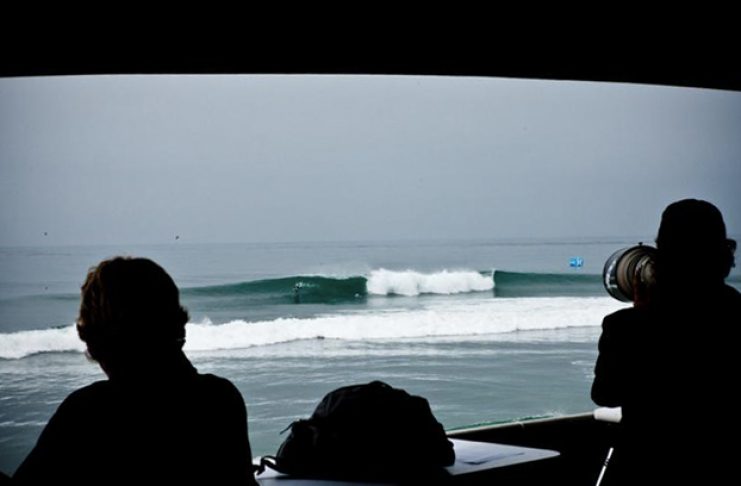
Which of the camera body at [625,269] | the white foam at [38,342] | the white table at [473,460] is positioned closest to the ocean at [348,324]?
the white foam at [38,342]

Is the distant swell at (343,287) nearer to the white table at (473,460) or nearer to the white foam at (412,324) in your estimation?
the white foam at (412,324)

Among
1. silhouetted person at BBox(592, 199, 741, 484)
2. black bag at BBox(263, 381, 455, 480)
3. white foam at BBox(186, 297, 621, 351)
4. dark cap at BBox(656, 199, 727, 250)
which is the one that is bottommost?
white foam at BBox(186, 297, 621, 351)

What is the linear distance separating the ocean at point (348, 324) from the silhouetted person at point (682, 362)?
696cm

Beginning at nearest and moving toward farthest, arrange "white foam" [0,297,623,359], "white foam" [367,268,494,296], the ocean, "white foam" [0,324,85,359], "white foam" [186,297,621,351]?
1. the ocean
2. "white foam" [0,324,85,359]
3. "white foam" [0,297,623,359]
4. "white foam" [186,297,621,351]
5. "white foam" [367,268,494,296]

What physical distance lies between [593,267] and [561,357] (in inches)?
326

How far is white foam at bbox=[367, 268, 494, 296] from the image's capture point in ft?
62.5

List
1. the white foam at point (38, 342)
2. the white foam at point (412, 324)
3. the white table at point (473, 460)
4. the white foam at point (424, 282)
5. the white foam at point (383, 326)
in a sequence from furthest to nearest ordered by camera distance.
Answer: the white foam at point (424, 282), the white foam at point (412, 324), the white foam at point (383, 326), the white foam at point (38, 342), the white table at point (473, 460)

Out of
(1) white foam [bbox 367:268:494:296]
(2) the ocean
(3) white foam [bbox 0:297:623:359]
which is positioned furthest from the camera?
(1) white foam [bbox 367:268:494:296]

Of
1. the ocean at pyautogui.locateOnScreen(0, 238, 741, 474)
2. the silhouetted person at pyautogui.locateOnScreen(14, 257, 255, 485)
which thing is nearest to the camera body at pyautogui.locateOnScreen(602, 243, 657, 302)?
the silhouetted person at pyautogui.locateOnScreen(14, 257, 255, 485)

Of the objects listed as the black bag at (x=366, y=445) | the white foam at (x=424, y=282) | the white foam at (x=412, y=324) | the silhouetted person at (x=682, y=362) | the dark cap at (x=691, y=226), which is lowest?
the white foam at (x=412, y=324)

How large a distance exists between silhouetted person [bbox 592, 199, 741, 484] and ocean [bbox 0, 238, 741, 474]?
22.8ft

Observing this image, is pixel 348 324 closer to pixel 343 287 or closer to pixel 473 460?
pixel 343 287

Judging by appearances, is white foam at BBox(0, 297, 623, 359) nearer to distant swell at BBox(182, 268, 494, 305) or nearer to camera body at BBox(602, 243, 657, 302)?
distant swell at BBox(182, 268, 494, 305)

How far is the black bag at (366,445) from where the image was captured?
210 centimetres
